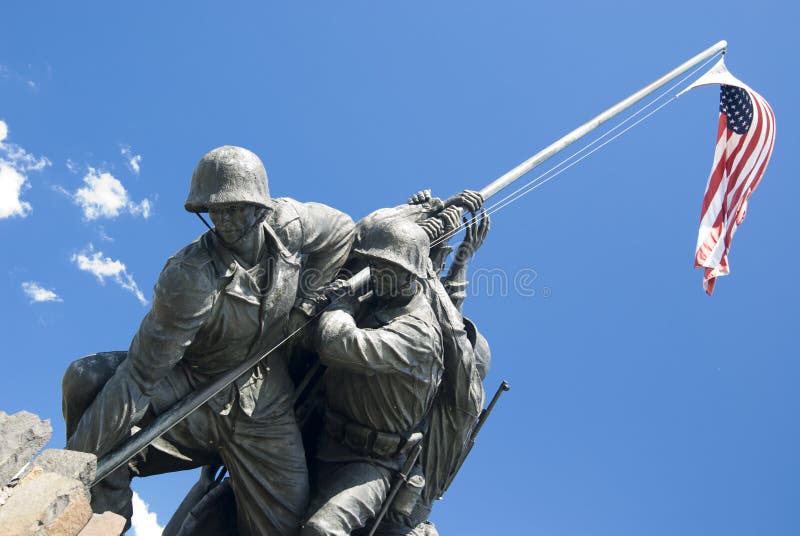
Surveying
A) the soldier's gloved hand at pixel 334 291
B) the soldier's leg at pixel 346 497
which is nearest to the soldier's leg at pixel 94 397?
the soldier's leg at pixel 346 497

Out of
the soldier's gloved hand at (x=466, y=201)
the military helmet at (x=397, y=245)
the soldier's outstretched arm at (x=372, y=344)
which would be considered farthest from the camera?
the soldier's gloved hand at (x=466, y=201)

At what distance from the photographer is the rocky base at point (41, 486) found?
411cm

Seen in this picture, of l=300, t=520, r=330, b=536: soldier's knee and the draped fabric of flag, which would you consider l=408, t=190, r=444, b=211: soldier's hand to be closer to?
l=300, t=520, r=330, b=536: soldier's knee

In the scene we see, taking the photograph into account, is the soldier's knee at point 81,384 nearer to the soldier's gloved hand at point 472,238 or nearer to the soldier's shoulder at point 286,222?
the soldier's shoulder at point 286,222

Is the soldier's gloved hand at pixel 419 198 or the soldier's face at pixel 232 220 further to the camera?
the soldier's gloved hand at pixel 419 198

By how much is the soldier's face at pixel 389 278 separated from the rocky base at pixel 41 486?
243cm

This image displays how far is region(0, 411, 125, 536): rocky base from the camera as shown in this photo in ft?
13.5

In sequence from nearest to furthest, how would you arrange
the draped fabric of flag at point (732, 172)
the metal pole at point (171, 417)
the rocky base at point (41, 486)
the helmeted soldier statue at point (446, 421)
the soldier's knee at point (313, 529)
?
the rocky base at point (41, 486)
the metal pole at point (171, 417)
the soldier's knee at point (313, 529)
the helmeted soldier statue at point (446, 421)
the draped fabric of flag at point (732, 172)

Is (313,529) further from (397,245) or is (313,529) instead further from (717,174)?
(717,174)

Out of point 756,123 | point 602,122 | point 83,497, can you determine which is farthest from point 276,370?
point 756,123

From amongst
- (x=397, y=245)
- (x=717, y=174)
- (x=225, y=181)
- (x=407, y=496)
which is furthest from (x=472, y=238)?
(x=717, y=174)

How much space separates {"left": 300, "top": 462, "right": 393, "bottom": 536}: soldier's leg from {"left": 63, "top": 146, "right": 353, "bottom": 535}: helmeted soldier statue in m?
0.24

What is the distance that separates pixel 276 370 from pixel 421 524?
6.40 feet

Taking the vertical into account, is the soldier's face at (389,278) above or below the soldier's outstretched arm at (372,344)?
above
